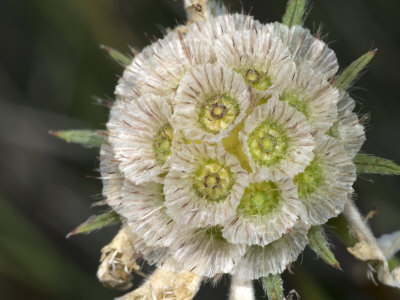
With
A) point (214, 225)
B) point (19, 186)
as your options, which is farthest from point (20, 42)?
point (214, 225)

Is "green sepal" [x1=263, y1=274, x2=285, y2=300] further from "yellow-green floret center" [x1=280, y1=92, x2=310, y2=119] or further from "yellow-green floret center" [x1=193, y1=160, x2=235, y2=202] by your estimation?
"yellow-green floret center" [x1=280, y1=92, x2=310, y2=119]

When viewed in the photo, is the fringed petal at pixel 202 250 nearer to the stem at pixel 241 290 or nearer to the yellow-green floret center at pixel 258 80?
the stem at pixel 241 290

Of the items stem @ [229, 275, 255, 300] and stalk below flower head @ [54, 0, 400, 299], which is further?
stem @ [229, 275, 255, 300]

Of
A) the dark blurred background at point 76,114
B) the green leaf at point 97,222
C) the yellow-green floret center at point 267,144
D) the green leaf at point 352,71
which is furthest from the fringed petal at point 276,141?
the dark blurred background at point 76,114

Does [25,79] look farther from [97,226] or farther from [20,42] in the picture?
[97,226]

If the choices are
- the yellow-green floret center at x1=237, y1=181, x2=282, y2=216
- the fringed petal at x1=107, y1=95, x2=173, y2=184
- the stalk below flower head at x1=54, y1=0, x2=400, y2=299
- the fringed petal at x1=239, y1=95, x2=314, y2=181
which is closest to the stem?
the stalk below flower head at x1=54, y1=0, x2=400, y2=299

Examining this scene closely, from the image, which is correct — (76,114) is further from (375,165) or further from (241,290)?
(375,165)
